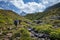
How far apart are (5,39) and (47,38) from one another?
2105 cm

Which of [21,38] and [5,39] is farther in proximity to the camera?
[5,39]

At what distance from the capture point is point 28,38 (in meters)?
77.1

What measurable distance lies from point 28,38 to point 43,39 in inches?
281

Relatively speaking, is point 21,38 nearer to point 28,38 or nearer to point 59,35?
point 28,38

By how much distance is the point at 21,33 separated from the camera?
82938 millimetres

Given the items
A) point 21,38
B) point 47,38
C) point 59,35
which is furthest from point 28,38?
point 59,35

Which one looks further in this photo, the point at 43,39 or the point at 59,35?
the point at 59,35

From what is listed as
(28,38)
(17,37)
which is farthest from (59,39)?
(17,37)

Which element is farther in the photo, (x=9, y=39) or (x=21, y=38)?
(x=9, y=39)

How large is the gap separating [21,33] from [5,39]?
9055mm

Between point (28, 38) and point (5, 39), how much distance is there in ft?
46.7

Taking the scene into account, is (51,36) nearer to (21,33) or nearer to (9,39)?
(21,33)

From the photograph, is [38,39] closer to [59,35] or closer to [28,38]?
[28,38]

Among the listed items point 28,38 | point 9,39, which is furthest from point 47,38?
point 9,39
